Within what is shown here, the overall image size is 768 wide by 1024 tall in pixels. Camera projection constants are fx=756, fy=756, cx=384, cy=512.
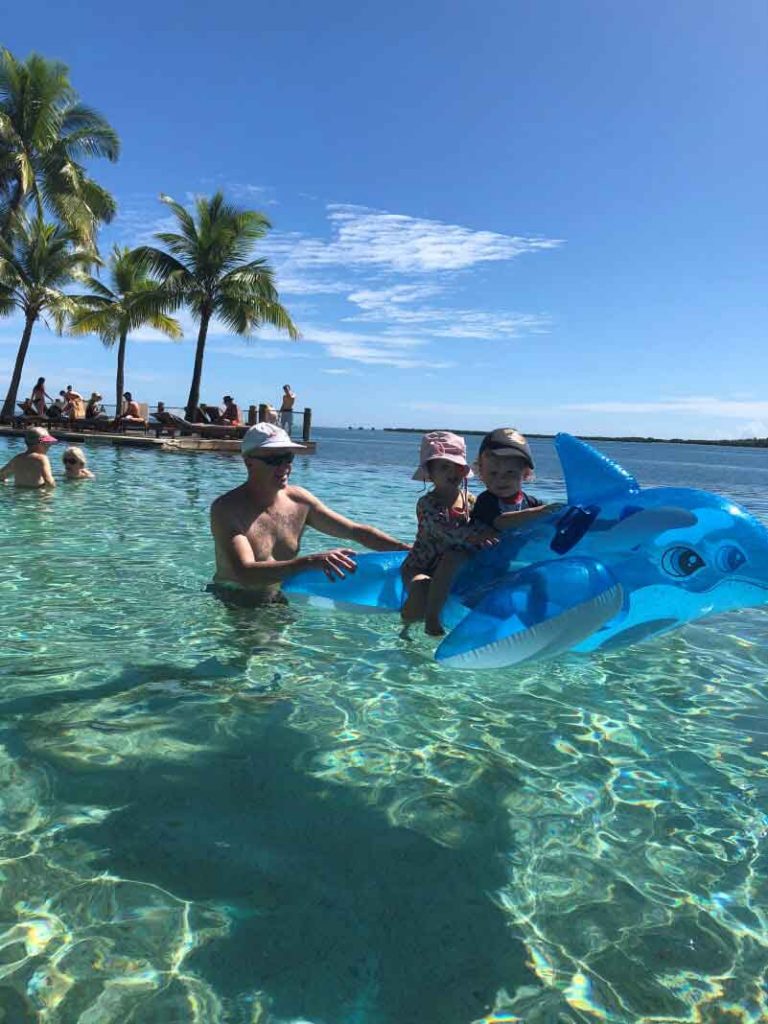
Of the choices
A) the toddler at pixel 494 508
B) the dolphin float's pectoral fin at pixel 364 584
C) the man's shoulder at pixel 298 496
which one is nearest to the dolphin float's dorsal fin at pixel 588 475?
the toddler at pixel 494 508

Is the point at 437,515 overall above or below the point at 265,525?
above

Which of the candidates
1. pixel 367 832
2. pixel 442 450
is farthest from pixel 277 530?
pixel 367 832

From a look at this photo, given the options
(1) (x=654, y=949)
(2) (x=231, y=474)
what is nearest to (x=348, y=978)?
(1) (x=654, y=949)

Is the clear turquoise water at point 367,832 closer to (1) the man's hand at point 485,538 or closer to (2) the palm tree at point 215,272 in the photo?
(1) the man's hand at point 485,538

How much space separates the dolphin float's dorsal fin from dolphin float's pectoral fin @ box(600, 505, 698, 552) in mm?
206

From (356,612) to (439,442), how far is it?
1.21m

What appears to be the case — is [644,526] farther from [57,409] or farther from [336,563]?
[57,409]

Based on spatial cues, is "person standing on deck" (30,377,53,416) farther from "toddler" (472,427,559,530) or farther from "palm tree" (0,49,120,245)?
"toddler" (472,427,559,530)

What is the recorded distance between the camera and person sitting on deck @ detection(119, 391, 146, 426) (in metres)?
24.8

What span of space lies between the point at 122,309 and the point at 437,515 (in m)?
27.4

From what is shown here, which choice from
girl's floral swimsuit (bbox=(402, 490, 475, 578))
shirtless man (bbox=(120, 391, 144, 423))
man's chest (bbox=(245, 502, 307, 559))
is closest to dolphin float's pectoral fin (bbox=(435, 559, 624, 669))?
girl's floral swimsuit (bbox=(402, 490, 475, 578))

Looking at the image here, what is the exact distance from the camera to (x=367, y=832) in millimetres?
2594

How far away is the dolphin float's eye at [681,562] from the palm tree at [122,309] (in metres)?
26.0

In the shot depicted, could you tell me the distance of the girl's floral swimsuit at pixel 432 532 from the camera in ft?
13.1
